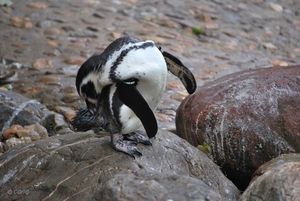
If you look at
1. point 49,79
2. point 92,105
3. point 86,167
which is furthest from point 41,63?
point 86,167

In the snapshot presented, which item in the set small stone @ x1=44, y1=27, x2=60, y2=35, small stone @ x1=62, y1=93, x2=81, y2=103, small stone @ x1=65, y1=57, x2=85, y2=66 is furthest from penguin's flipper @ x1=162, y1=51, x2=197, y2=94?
small stone @ x1=44, y1=27, x2=60, y2=35

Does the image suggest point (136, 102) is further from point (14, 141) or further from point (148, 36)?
point (148, 36)

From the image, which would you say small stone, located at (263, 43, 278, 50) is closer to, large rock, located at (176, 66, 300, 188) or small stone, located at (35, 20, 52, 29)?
small stone, located at (35, 20, 52, 29)

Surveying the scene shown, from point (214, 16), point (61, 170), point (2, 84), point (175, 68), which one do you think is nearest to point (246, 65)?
point (214, 16)

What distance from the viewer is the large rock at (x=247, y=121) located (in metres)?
3.67

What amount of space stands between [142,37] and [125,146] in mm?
4078

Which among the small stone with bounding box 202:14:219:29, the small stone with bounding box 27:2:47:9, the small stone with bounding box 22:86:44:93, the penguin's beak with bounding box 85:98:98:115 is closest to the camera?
the penguin's beak with bounding box 85:98:98:115

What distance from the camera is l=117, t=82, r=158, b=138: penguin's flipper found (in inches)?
112

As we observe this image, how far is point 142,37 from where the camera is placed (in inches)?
274

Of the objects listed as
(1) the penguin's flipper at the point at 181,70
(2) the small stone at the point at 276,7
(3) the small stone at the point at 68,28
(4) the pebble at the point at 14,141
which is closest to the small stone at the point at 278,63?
(2) the small stone at the point at 276,7

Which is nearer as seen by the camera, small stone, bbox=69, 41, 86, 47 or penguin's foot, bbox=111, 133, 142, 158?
penguin's foot, bbox=111, 133, 142, 158

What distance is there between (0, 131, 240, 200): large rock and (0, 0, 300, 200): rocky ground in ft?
4.09

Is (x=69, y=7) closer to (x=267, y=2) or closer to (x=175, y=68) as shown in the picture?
(x=267, y=2)

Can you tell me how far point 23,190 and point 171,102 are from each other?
2.49m
